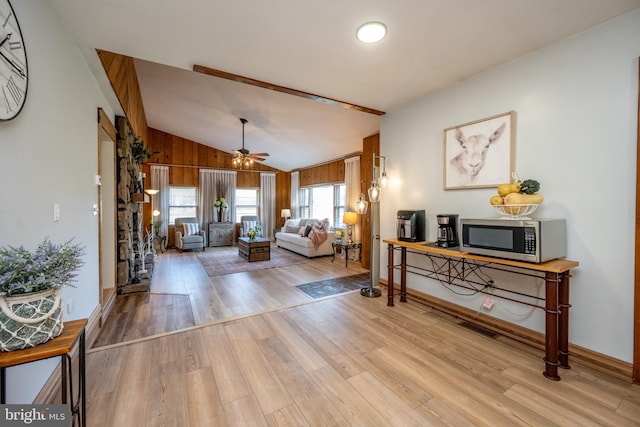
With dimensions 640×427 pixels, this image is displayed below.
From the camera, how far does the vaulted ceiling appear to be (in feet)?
6.00

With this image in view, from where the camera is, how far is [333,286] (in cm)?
414

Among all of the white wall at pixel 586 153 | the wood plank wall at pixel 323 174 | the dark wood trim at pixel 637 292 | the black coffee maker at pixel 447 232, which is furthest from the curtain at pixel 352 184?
the dark wood trim at pixel 637 292

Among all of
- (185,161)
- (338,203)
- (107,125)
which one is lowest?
(338,203)

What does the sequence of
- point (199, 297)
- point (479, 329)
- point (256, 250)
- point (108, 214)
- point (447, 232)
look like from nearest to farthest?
point (479, 329)
point (447, 232)
point (108, 214)
point (199, 297)
point (256, 250)

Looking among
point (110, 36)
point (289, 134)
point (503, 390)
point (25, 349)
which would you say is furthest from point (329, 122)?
point (25, 349)

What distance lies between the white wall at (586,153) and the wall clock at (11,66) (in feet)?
11.3

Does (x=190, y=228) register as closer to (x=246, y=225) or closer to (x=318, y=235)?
(x=246, y=225)

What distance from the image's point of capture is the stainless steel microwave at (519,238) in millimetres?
1978

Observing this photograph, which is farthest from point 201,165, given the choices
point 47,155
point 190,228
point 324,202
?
point 47,155

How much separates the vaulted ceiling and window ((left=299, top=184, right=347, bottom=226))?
3.83 metres

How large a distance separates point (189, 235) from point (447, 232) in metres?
6.91

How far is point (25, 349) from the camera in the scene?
100 centimetres

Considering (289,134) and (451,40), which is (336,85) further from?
(289,134)

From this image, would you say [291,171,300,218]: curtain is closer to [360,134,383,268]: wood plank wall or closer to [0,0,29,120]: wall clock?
[360,134,383,268]: wood plank wall
